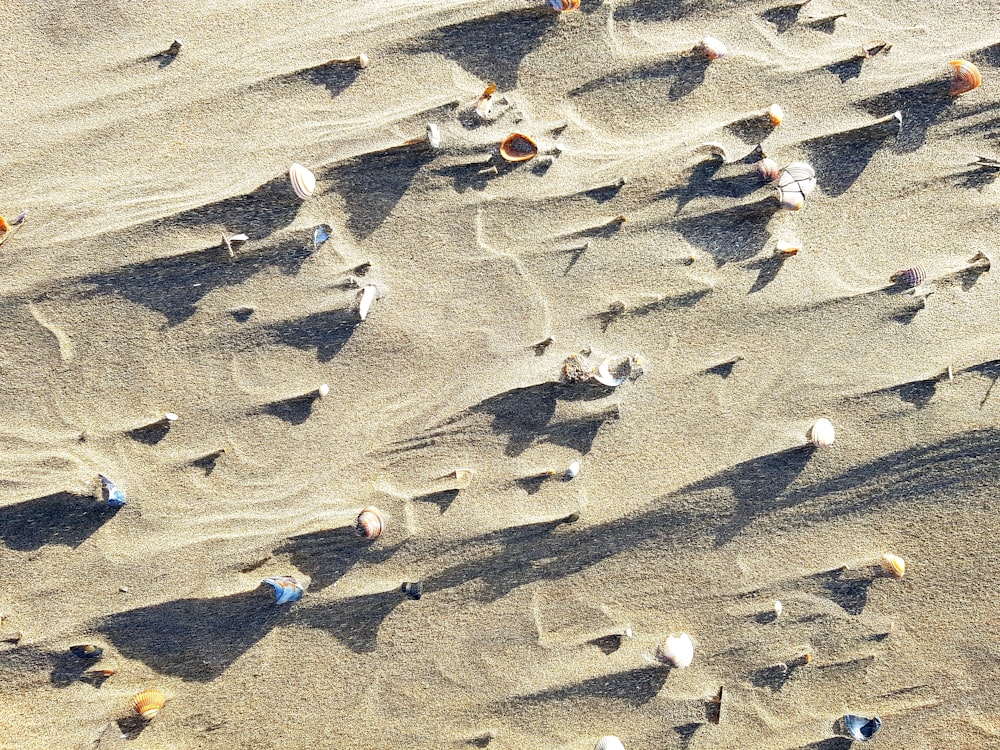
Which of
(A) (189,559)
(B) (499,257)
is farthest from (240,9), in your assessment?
(A) (189,559)

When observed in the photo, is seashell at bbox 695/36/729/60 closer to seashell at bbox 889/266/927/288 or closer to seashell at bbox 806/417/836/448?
seashell at bbox 889/266/927/288

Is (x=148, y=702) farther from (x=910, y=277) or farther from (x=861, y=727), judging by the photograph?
(x=910, y=277)

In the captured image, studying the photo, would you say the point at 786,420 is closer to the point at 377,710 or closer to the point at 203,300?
the point at 377,710

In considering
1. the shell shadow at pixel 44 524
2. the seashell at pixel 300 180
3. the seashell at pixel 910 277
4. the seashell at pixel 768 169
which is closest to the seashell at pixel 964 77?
the seashell at pixel 910 277

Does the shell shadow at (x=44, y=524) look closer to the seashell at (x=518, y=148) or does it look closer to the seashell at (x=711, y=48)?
the seashell at (x=518, y=148)

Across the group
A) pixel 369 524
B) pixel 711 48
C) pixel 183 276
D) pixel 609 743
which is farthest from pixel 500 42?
pixel 609 743

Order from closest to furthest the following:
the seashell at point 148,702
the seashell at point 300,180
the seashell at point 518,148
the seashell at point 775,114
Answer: the seashell at point 148,702 → the seashell at point 300,180 → the seashell at point 518,148 → the seashell at point 775,114
